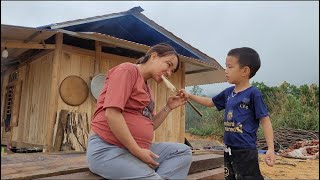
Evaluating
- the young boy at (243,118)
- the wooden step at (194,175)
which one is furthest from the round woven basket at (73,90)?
the young boy at (243,118)

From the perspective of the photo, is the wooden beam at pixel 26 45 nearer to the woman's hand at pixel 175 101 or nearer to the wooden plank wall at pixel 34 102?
the wooden plank wall at pixel 34 102

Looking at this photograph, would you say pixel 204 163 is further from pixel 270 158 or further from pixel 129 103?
pixel 129 103

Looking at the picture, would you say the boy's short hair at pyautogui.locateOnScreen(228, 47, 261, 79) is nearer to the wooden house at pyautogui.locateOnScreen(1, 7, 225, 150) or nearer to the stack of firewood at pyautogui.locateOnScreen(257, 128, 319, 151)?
the wooden house at pyautogui.locateOnScreen(1, 7, 225, 150)

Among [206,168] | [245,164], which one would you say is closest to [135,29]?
[206,168]

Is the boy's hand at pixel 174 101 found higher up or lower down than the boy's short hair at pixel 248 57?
lower down

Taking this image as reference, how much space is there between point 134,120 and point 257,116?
107 centimetres

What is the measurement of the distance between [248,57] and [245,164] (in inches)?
36.3

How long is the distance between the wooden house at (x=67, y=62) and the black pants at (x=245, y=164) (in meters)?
3.84

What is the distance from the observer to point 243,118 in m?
2.58

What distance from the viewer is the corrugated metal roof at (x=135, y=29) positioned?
694 centimetres

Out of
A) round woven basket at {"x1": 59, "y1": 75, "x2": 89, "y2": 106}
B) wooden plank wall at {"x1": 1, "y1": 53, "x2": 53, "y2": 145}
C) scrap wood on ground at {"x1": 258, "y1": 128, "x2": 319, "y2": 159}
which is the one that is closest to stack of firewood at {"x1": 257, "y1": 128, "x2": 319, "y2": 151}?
scrap wood on ground at {"x1": 258, "y1": 128, "x2": 319, "y2": 159}

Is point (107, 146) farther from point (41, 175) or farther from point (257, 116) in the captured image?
point (257, 116)

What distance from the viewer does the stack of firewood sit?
40.1ft

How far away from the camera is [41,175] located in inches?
85.7
